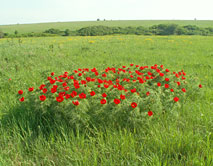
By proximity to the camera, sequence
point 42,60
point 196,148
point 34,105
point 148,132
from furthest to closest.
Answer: point 42,60
point 34,105
point 148,132
point 196,148

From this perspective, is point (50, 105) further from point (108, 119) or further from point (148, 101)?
point (148, 101)

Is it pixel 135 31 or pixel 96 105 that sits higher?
pixel 135 31

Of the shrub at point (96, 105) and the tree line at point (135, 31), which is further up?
the tree line at point (135, 31)

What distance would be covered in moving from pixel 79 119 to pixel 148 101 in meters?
0.97

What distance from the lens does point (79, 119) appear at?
221cm

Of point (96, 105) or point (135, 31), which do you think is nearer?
point (96, 105)

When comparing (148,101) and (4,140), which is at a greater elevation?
(148,101)

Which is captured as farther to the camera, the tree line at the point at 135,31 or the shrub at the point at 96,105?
the tree line at the point at 135,31

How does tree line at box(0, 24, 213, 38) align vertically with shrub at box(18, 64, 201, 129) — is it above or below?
above

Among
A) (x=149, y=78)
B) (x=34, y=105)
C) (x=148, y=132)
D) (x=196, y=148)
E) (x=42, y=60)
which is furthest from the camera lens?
(x=42, y=60)

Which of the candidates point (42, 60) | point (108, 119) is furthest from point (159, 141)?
point (42, 60)

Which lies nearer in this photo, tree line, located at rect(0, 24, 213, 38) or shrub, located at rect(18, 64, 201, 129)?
shrub, located at rect(18, 64, 201, 129)

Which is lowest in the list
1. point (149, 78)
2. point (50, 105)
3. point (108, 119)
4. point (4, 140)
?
point (4, 140)

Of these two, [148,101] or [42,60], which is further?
[42,60]
